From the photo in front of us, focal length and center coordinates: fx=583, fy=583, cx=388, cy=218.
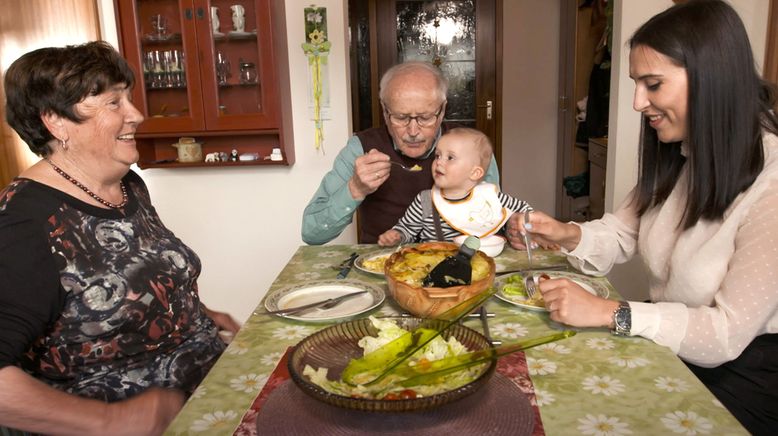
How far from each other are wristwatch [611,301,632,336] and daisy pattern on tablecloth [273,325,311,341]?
0.63m

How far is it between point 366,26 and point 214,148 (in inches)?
98.3

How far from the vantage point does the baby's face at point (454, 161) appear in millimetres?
1869

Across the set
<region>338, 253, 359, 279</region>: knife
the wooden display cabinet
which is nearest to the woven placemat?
<region>338, 253, 359, 279</region>: knife

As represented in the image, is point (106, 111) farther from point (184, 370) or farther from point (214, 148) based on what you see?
point (214, 148)

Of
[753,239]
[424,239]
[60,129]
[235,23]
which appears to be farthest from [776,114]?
[235,23]

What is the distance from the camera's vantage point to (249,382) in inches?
40.6

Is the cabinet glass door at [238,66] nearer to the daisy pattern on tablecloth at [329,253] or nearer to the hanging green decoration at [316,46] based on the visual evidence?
the hanging green decoration at [316,46]

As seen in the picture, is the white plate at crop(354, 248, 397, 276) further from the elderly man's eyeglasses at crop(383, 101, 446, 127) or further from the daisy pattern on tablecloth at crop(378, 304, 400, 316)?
the elderly man's eyeglasses at crop(383, 101, 446, 127)

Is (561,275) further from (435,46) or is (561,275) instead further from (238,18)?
(435,46)

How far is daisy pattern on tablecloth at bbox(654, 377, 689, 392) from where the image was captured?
966 millimetres

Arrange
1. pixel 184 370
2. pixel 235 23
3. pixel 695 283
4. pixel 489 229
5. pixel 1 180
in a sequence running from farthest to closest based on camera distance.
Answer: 1. pixel 235 23
2. pixel 1 180
3. pixel 489 229
4. pixel 184 370
5. pixel 695 283

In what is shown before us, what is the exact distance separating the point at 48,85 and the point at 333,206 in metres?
0.93

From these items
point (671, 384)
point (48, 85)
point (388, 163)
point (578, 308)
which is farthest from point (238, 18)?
point (671, 384)

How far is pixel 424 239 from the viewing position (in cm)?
197
